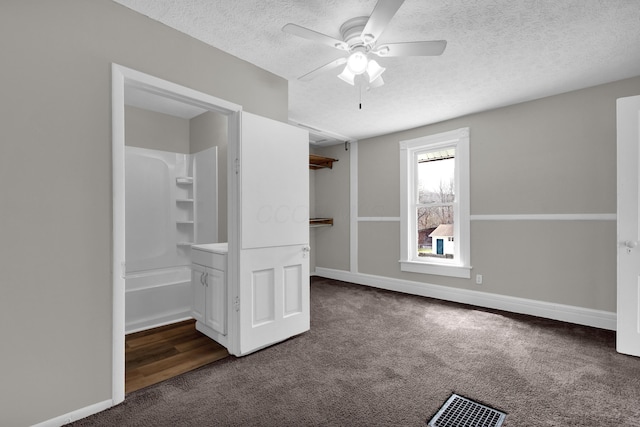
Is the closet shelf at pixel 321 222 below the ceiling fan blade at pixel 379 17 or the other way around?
below

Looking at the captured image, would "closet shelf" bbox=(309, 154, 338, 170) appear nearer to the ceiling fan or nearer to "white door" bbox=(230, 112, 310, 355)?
"white door" bbox=(230, 112, 310, 355)

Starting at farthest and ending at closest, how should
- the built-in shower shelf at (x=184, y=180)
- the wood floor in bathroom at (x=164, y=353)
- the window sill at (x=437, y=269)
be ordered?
the window sill at (x=437, y=269) → the built-in shower shelf at (x=184, y=180) → the wood floor in bathroom at (x=164, y=353)

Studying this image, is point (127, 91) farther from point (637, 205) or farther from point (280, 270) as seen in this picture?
point (637, 205)

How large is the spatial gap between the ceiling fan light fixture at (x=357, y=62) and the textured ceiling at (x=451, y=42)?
0.77 ft

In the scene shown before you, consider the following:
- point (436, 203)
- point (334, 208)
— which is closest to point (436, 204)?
point (436, 203)

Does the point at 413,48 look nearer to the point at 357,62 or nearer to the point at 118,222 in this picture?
the point at 357,62

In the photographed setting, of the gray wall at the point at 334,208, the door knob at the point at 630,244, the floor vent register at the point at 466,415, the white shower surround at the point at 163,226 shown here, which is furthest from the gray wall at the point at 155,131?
the door knob at the point at 630,244

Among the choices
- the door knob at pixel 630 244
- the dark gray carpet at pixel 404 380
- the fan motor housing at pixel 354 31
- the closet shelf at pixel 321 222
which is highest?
the fan motor housing at pixel 354 31

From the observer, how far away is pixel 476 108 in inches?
151

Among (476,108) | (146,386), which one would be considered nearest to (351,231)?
(476,108)

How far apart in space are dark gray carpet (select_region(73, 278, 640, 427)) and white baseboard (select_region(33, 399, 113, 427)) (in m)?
0.04

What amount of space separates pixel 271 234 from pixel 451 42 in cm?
214

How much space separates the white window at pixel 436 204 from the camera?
4129mm

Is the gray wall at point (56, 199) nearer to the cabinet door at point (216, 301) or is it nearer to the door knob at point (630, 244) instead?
the cabinet door at point (216, 301)
